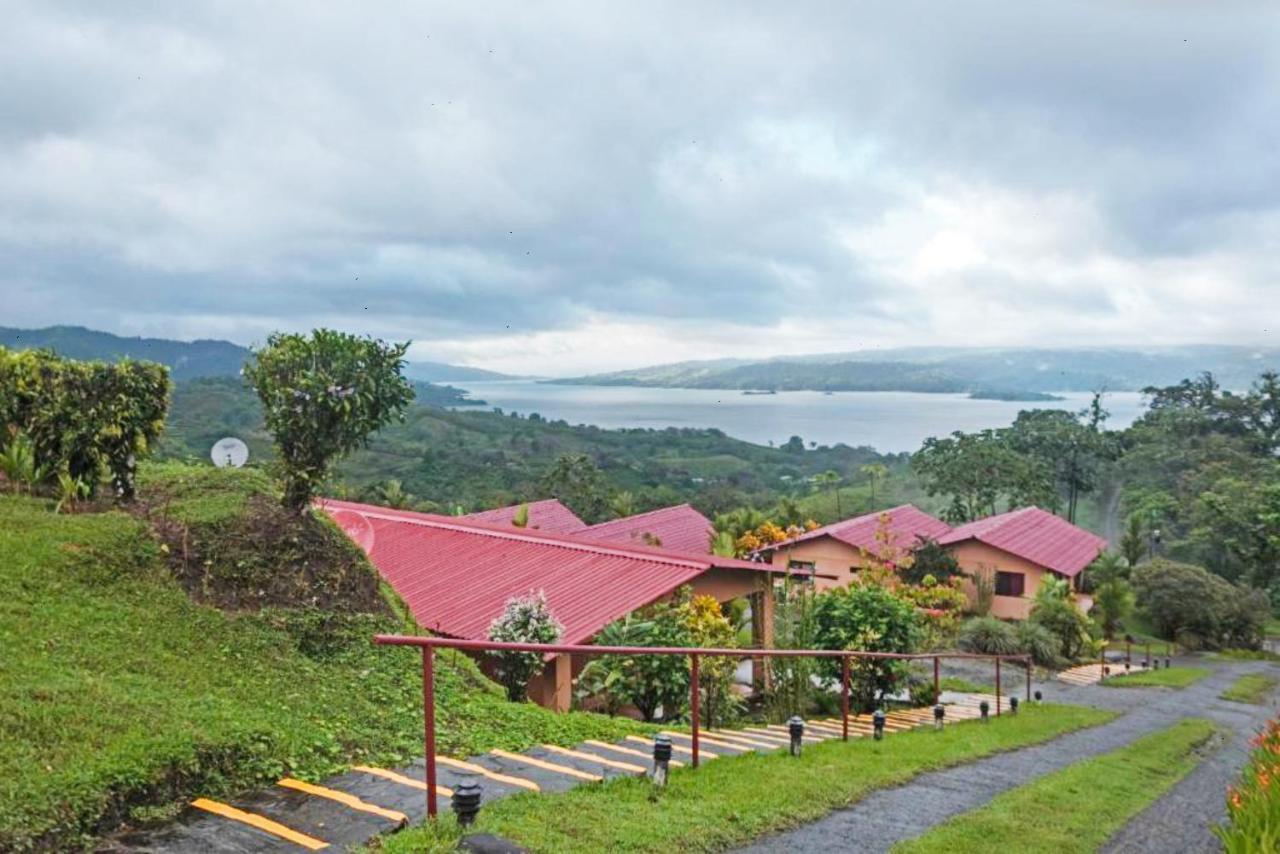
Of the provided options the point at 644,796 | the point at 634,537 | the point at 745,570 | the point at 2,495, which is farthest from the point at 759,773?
the point at 634,537

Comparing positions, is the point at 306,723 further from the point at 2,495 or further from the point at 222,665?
the point at 2,495

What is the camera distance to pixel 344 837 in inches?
154

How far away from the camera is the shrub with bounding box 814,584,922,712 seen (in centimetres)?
1201

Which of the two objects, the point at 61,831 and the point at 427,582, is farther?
the point at 427,582

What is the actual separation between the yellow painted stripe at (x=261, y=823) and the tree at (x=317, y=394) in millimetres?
4272

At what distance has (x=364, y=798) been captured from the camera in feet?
14.8

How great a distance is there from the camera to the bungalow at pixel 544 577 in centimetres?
1184

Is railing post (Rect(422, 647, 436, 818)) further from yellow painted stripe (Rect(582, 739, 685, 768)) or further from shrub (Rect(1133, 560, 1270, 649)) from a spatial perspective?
shrub (Rect(1133, 560, 1270, 649))

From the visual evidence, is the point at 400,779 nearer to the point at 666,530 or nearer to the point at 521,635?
the point at 521,635

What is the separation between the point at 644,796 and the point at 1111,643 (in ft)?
100

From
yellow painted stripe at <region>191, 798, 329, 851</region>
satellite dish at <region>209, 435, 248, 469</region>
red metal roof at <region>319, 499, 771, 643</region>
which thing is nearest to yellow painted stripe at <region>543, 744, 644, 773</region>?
yellow painted stripe at <region>191, 798, 329, 851</region>

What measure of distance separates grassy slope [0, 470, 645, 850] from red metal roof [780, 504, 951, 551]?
2505 centimetres

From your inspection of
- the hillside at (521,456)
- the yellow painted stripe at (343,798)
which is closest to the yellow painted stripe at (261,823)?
the yellow painted stripe at (343,798)

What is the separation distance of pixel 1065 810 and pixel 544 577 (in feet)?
30.2
